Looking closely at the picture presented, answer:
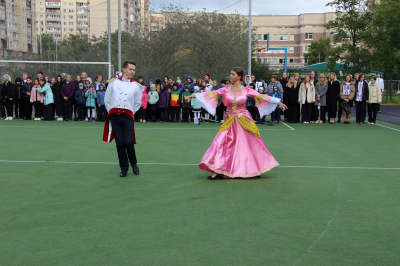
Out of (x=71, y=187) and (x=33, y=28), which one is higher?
(x=33, y=28)

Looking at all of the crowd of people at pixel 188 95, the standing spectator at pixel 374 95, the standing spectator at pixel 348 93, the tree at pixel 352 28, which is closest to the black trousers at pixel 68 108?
the crowd of people at pixel 188 95

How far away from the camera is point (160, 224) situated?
5.18m

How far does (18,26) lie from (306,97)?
3129 inches

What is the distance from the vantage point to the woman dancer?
7.74 metres

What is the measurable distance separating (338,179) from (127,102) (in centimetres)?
390

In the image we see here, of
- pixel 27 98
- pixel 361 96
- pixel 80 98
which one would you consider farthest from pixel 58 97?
pixel 361 96

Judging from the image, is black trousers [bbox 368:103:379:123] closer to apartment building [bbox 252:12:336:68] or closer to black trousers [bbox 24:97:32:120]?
black trousers [bbox 24:97:32:120]

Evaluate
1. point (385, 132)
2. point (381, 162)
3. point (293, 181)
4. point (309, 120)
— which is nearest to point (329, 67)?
point (309, 120)

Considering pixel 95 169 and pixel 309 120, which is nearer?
pixel 95 169

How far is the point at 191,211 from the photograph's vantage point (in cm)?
574

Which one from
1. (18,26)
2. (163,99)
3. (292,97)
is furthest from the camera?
(18,26)

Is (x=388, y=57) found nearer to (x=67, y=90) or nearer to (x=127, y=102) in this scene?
(x=67, y=90)

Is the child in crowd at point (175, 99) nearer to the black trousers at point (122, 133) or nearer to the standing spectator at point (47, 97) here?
the standing spectator at point (47, 97)

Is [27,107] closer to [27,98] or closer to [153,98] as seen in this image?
[27,98]
